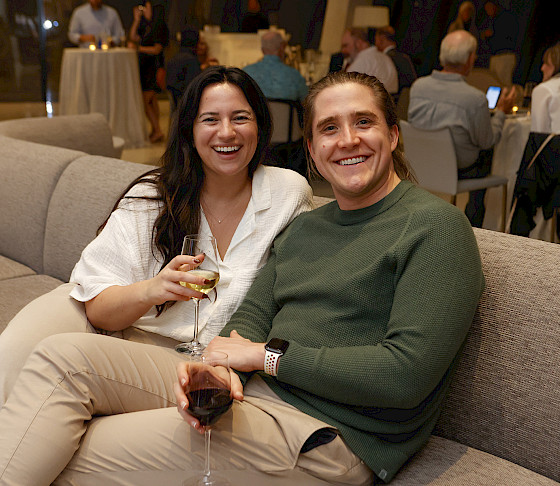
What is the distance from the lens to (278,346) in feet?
4.64

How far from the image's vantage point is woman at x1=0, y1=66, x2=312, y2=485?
151 cm

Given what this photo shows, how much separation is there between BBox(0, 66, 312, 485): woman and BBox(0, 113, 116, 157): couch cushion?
69.7 inches

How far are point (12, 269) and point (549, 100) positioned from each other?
3.20 metres

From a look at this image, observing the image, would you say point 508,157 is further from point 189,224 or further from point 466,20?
point 189,224

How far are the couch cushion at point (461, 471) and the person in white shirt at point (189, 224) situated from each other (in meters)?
0.61

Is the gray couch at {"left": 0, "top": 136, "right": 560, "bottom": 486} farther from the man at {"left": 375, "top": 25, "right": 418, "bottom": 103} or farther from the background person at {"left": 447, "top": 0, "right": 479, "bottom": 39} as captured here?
the man at {"left": 375, "top": 25, "right": 418, "bottom": 103}

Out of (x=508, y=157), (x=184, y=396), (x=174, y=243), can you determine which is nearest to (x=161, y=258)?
(x=174, y=243)

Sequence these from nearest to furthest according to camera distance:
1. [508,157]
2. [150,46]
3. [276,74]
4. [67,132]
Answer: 1. [67,132]
2. [508,157]
3. [276,74]
4. [150,46]

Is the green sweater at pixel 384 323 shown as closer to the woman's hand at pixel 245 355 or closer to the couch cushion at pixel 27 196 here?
the woman's hand at pixel 245 355

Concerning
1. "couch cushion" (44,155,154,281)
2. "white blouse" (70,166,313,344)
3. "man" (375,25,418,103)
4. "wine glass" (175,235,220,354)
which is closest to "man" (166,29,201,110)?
"man" (375,25,418,103)

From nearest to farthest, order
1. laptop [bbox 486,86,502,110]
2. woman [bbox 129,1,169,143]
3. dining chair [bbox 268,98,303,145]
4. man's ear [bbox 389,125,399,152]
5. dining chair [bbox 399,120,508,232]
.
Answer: man's ear [bbox 389,125,399,152] → dining chair [bbox 399,120,508,232] → laptop [bbox 486,86,502,110] → dining chair [bbox 268,98,303,145] → woman [bbox 129,1,169,143]

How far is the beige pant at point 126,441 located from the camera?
1.31 meters

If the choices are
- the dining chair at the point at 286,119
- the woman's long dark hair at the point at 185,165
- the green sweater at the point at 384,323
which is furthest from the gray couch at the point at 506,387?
the dining chair at the point at 286,119

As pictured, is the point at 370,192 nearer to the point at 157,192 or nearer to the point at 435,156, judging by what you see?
the point at 157,192
